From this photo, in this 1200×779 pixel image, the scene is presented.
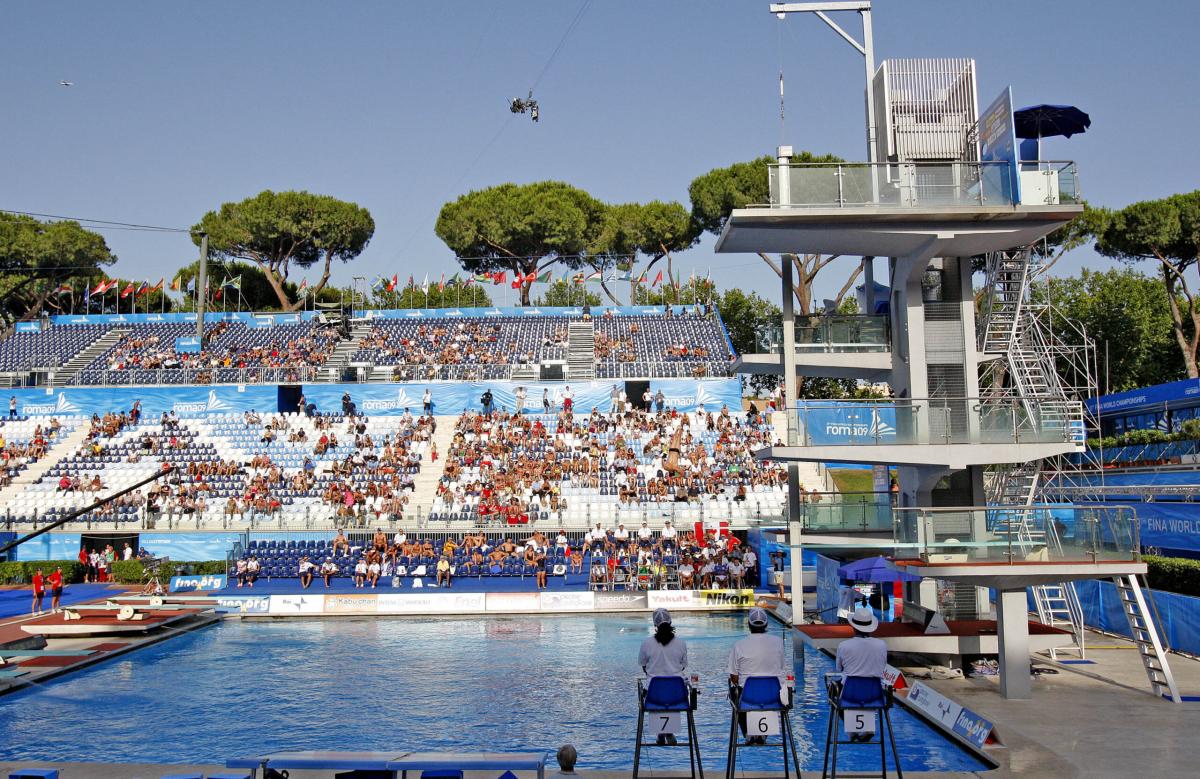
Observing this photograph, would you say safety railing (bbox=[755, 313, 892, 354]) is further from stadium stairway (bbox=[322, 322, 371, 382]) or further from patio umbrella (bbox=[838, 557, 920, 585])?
stadium stairway (bbox=[322, 322, 371, 382])

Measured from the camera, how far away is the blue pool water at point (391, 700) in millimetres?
15338

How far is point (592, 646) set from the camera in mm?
24797

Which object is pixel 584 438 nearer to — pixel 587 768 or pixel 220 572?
pixel 220 572

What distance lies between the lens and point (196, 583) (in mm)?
34344

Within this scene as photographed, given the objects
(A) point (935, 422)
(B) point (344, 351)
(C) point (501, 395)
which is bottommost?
(A) point (935, 422)

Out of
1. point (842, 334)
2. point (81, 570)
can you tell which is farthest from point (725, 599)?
point (81, 570)

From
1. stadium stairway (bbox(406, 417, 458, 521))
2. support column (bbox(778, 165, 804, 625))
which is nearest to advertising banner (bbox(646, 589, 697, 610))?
support column (bbox(778, 165, 804, 625))

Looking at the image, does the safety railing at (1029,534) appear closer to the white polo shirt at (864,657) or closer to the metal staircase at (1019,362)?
the metal staircase at (1019,362)

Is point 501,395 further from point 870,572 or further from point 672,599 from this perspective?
point 870,572

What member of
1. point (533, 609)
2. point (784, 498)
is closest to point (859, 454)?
point (533, 609)

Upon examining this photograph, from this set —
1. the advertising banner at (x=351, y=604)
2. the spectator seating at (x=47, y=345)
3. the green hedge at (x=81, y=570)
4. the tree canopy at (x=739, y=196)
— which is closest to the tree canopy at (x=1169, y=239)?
the tree canopy at (x=739, y=196)

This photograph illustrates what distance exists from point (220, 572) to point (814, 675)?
24422mm

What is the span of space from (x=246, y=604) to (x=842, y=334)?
66.2ft

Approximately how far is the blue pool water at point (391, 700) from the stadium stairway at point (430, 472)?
12.0m
